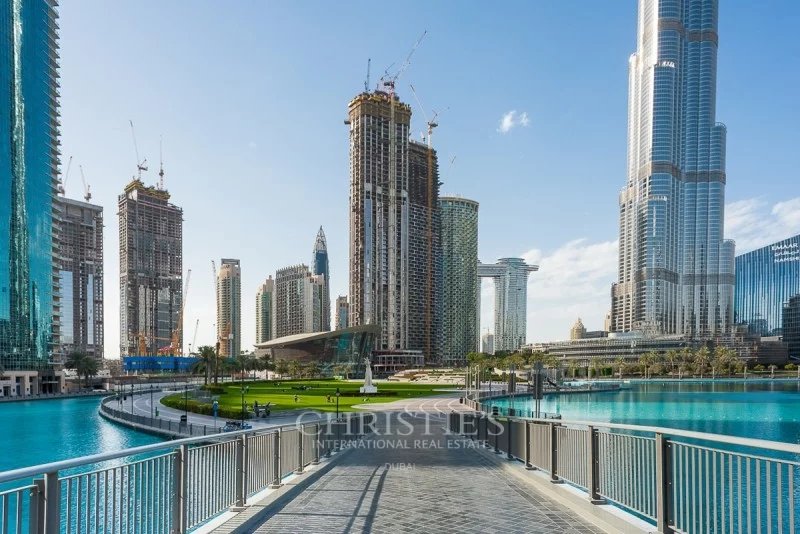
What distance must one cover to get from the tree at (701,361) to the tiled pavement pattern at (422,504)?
506ft

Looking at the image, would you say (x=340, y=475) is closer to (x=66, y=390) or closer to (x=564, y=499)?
(x=564, y=499)

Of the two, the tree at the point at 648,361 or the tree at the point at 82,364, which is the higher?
the tree at the point at 82,364

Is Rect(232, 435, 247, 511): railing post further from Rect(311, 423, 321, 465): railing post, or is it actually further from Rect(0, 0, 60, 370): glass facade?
Rect(0, 0, 60, 370): glass facade

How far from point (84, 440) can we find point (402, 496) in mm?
40923

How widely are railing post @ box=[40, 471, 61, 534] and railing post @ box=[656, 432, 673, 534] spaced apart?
5.69 meters

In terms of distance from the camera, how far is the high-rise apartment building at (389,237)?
531 ft

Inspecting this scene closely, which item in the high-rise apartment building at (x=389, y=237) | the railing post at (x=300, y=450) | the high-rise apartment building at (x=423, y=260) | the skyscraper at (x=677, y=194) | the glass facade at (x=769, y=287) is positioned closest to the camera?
the railing post at (x=300, y=450)

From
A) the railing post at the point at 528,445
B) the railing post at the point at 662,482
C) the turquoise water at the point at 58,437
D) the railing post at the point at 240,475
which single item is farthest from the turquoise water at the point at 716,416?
the railing post at the point at 240,475

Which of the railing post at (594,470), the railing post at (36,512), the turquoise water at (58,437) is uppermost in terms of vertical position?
the railing post at (36,512)

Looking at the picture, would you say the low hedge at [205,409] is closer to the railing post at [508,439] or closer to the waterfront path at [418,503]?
the railing post at [508,439]

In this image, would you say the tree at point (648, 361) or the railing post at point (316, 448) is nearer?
the railing post at point (316, 448)

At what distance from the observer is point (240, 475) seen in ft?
27.3

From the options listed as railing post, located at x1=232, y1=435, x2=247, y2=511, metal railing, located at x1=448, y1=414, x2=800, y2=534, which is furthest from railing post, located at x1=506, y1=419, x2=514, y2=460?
railing post, located at x1=232, y1=435, x2=247, y2=511

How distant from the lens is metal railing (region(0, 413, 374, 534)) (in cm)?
419
